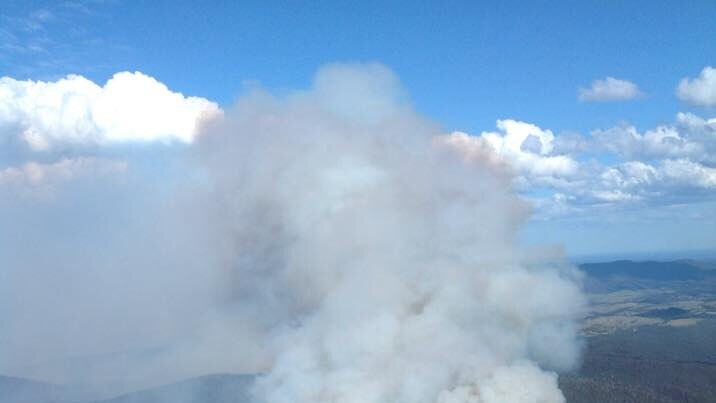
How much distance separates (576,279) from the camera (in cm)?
9612

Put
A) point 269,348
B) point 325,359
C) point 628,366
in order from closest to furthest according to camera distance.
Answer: point 325,359 < point 269,348 < point 628,366

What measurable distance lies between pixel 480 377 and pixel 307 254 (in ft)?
99.4

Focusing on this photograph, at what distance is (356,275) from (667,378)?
4721 inches

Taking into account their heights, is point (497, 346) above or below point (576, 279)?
below

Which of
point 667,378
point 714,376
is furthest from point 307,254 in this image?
point 714,376

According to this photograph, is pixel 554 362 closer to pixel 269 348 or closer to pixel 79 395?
pixel 269 348

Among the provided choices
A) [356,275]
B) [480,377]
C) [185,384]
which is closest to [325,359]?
[356,275]

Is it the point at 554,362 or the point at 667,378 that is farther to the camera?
the point at 667,378

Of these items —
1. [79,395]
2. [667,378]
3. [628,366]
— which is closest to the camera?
[79,395]

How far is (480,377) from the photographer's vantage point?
7188 centimetres

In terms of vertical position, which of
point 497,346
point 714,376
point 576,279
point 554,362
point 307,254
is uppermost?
point 307,254

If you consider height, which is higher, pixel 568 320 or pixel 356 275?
pixel 356 275

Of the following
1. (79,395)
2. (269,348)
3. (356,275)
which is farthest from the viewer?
(79,395)

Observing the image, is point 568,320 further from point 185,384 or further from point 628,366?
point 628,366
